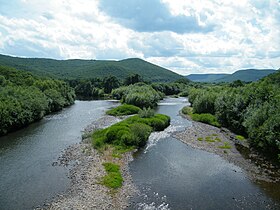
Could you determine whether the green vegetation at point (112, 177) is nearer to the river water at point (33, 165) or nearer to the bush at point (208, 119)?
the river water at point (33, 165)

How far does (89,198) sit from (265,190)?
1948 cm

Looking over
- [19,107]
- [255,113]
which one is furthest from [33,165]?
[255,113]

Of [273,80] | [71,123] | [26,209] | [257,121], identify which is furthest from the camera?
[273,80]

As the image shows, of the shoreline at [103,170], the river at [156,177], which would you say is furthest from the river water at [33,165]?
the shoreline at [103,170]

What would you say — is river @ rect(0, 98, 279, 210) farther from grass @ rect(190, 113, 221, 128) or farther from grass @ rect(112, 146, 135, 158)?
grass @ rect(190, 113, 221, 128)

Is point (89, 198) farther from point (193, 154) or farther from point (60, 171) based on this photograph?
point (193, 154)

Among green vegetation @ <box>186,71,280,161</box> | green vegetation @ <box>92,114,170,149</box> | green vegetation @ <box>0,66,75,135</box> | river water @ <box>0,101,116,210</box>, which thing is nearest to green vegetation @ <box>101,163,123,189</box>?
river water @ <box>0,101,116,210</box>

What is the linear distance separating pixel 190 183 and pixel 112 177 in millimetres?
9153

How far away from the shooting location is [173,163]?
38938mm

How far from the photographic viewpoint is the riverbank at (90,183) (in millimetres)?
25875

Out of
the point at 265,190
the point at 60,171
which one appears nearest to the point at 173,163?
the point at 265,190

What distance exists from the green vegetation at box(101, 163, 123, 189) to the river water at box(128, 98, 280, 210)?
6.40 feet

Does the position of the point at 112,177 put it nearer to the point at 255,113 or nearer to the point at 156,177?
the point at 156,177

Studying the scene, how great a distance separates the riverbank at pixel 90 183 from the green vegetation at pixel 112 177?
522 mm
